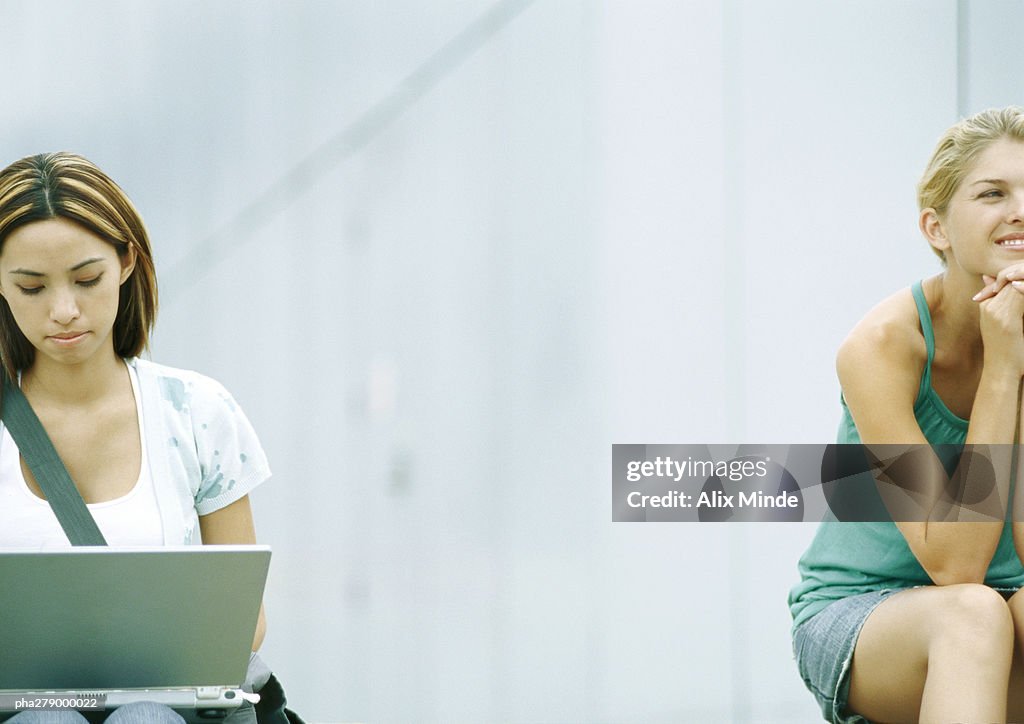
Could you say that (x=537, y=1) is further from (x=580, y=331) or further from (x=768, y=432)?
(x=768, y=432)

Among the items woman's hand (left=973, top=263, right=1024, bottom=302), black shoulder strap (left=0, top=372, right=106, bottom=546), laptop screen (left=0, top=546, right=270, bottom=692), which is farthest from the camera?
woman's hand (left=973, top=263, right=1024, bottom=302)

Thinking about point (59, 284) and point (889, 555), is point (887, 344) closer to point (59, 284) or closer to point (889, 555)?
point (889, 555)

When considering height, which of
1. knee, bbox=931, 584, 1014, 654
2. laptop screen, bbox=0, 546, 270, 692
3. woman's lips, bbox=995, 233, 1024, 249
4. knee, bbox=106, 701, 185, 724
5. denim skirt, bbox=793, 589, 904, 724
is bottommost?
denim skirt, bbox=793, 589, 904, 724

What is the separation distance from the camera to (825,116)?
2.38 m

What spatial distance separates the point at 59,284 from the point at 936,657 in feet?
3.86

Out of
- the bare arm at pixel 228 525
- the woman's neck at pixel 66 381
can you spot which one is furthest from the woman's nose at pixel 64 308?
the bare arm at pixel 228 525

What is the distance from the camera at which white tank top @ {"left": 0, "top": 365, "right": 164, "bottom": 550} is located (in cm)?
147

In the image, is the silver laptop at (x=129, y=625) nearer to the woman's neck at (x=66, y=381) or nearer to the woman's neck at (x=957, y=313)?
the woman's neck at (x=66, y=381)

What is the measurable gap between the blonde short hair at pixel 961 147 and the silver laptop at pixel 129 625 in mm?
1060

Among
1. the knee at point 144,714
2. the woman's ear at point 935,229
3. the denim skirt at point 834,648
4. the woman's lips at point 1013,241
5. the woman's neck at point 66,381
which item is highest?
the woman's ear at point 935,229

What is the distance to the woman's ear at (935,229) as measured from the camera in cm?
165

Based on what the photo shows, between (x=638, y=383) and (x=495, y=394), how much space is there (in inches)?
11.5

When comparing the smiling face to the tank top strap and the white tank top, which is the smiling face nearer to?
the tank top strap

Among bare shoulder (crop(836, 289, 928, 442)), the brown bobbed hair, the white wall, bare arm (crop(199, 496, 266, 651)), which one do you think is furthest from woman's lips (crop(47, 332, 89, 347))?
bare shoulder (crop(836, 289, 928, 442))
